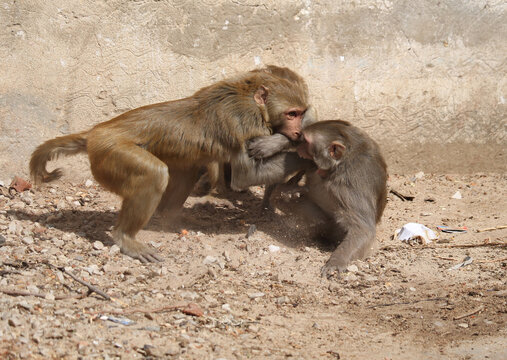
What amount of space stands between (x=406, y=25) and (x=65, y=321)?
18.9 ft

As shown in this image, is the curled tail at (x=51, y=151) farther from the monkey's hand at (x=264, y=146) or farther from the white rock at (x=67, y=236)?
the monkey's hand at (x=264, y=146)

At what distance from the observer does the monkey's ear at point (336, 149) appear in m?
6.50

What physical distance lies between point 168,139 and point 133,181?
596 mm

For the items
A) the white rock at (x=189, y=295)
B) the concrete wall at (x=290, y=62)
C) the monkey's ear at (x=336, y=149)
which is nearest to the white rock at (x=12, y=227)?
the concrete wall at (x=290, y=62)

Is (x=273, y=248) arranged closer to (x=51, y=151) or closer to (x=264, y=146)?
(x=264, y=146)

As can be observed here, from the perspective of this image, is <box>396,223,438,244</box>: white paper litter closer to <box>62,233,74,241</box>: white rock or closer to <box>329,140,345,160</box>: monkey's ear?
<box>329,140,345,160</box>: monkey's ear

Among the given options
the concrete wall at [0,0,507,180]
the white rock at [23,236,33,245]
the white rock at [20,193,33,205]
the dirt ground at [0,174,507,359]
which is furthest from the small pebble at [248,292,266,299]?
the concrete wall at [0,0,507,180]

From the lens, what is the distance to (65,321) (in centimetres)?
447

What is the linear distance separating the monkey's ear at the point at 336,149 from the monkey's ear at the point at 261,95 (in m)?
0.81

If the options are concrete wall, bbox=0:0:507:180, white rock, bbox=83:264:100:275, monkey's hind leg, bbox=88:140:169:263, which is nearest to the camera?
white rock, bbox=83:264:100:275

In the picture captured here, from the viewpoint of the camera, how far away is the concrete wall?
24.4 ft

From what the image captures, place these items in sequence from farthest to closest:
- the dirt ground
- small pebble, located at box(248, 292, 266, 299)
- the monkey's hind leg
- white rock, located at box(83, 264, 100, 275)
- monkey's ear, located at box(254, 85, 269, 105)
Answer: monkey's ear, located at box(254, 85, 269, 105), the monkey's hind leg, white rock, located at box(83, 264, 100, 275), small pebble, located at box(248, 292, 266, 299), the dirt ground

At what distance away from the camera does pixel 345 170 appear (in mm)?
6602

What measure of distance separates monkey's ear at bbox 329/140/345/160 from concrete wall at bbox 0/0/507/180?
5.81 ft
